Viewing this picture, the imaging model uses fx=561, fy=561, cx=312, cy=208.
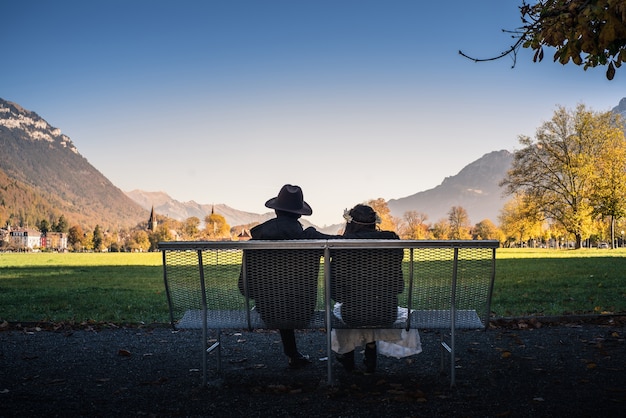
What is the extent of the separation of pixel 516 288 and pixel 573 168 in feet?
107

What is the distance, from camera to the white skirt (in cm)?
495

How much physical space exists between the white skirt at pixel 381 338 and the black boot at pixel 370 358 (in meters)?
0.11

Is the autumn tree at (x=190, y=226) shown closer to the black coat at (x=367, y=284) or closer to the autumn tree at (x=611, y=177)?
the autumn tree at (x=611, y=177)

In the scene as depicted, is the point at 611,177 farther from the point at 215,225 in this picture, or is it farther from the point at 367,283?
the point at 215,225

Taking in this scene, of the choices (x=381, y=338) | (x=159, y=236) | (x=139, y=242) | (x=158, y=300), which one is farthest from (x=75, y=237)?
(x=381, y=338)

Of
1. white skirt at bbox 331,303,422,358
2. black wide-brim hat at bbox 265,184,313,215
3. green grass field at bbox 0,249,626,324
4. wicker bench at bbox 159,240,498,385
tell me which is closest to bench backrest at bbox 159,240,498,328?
wicker bench at bbox 159,240,498,385

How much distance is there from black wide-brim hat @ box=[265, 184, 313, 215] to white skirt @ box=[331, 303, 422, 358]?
97cm

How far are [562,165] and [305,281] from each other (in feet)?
139

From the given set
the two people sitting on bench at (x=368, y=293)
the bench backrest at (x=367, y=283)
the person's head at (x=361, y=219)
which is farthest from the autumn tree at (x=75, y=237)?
the bench backrest at (x=367, y=283)

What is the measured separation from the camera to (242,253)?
4.65 metres

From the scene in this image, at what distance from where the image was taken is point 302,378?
16.8 feet

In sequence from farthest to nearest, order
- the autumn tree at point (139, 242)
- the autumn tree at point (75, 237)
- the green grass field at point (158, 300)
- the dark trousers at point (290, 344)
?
1. the autumn tree at point (75, 237)
2. the autumn tree at point (139, 242)
3. the green grass field at point (158, 300)
4. the dark trousers at point (290, 344)

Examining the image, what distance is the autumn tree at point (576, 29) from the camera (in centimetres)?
471

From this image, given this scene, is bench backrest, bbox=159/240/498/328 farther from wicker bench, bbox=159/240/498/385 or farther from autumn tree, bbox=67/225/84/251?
autumn tree, bbox=67/225/84/251
